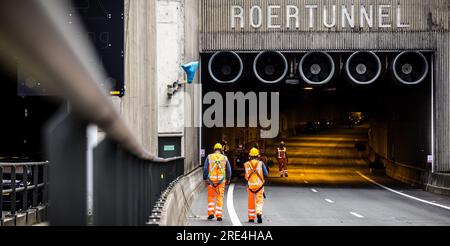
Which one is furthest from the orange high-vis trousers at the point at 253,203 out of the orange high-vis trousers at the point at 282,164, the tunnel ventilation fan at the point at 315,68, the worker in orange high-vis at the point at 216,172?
the orange high-vis trousers at the point at 282,164

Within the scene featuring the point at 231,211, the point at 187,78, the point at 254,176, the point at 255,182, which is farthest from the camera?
the point at 187,78

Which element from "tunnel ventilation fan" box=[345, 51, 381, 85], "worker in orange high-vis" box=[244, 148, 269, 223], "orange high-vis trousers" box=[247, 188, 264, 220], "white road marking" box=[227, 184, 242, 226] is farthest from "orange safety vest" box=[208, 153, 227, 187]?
"tunnel ventilation fan" box=[345, 51, 381, 85]

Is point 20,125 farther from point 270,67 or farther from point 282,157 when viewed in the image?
point 282,157

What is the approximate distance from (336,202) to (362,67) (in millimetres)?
9413

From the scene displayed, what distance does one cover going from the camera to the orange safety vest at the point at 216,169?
1753 centimetres

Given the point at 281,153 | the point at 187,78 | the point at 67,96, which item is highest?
the point at 187,78

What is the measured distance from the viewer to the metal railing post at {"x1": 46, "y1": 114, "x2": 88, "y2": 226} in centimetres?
223

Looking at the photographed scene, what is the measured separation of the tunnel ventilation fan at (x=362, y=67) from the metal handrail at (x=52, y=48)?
99.3ft

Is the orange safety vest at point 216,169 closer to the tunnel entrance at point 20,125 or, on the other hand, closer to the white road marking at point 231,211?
the white road marking at point 231,211

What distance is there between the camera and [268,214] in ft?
64.7

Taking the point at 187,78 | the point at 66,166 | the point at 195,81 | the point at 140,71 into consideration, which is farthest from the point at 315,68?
the point at 66,166

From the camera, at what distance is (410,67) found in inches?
1264

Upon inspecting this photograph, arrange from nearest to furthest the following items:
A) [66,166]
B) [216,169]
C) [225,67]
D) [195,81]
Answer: [66,166] < [216,169] < [195,81] < [225,67]
